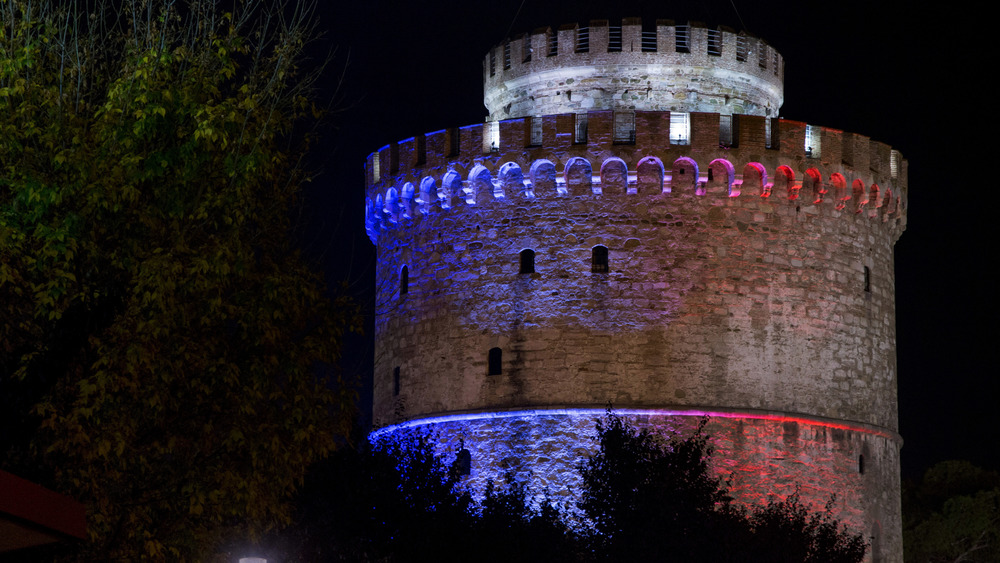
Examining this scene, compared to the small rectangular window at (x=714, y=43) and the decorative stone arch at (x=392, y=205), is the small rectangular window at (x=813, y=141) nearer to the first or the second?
the small rectangular window at (x=714, y=43)

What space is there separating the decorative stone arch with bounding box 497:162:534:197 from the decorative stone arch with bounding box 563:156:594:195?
2.29ft

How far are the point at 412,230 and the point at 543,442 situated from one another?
4730mm

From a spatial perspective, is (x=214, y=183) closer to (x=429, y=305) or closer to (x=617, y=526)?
(x=617, y=526)

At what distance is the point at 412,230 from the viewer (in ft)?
86.8

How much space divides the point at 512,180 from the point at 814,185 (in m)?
5.14

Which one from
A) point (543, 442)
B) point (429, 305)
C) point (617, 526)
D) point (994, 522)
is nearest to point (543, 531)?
point (617, 526)

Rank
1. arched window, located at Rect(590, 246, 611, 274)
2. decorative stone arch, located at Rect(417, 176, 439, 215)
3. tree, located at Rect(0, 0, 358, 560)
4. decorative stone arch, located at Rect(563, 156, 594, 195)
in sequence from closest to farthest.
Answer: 1. tree, located at Rect(0, 0, 358, 560)
2. arched window, located at Rect(590, 246, 611, 274)
3. decorative stone arch, located at Rect(563, 156, 594, 195)
4. decorative stone arch, located at Rect(417, 176, 439, 215)

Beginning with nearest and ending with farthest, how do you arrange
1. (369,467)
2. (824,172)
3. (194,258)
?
(194,258), (369,467), (824,172)

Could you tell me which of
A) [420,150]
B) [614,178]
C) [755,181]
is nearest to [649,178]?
[614,178]

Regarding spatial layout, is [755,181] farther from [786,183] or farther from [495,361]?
[495,361]

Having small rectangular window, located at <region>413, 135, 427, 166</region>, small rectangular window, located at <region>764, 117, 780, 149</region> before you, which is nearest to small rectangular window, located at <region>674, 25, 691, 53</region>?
small rectangular window, located at <region>764, 117, 780, 149</region>

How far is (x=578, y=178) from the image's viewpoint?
81.1 ft

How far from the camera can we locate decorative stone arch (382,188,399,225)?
87.4 ft

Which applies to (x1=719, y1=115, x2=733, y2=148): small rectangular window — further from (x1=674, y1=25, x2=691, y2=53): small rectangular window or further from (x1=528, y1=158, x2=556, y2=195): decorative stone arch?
(x1=528, y1=158, x2=556, y2=195): decorative stone arch
